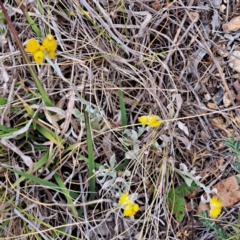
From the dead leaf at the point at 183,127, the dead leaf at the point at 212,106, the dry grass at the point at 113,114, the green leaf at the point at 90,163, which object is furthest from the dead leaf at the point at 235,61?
the green leaf at the point at 90,163

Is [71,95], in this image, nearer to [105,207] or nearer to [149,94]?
[149,94]

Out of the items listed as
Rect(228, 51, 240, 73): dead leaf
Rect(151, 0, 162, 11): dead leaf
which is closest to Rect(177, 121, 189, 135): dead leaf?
Rect(228, 51, 240, 73): dead leaf

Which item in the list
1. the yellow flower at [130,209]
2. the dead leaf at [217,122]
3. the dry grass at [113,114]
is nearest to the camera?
the yellow flower at [130,209]

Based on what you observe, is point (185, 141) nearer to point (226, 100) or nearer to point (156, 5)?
point (226, 100)

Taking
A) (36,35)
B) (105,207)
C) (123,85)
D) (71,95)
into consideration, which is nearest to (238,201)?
(105,207)

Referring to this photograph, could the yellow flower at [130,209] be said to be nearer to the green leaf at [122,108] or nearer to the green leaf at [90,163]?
the green leaf at [90,163]
